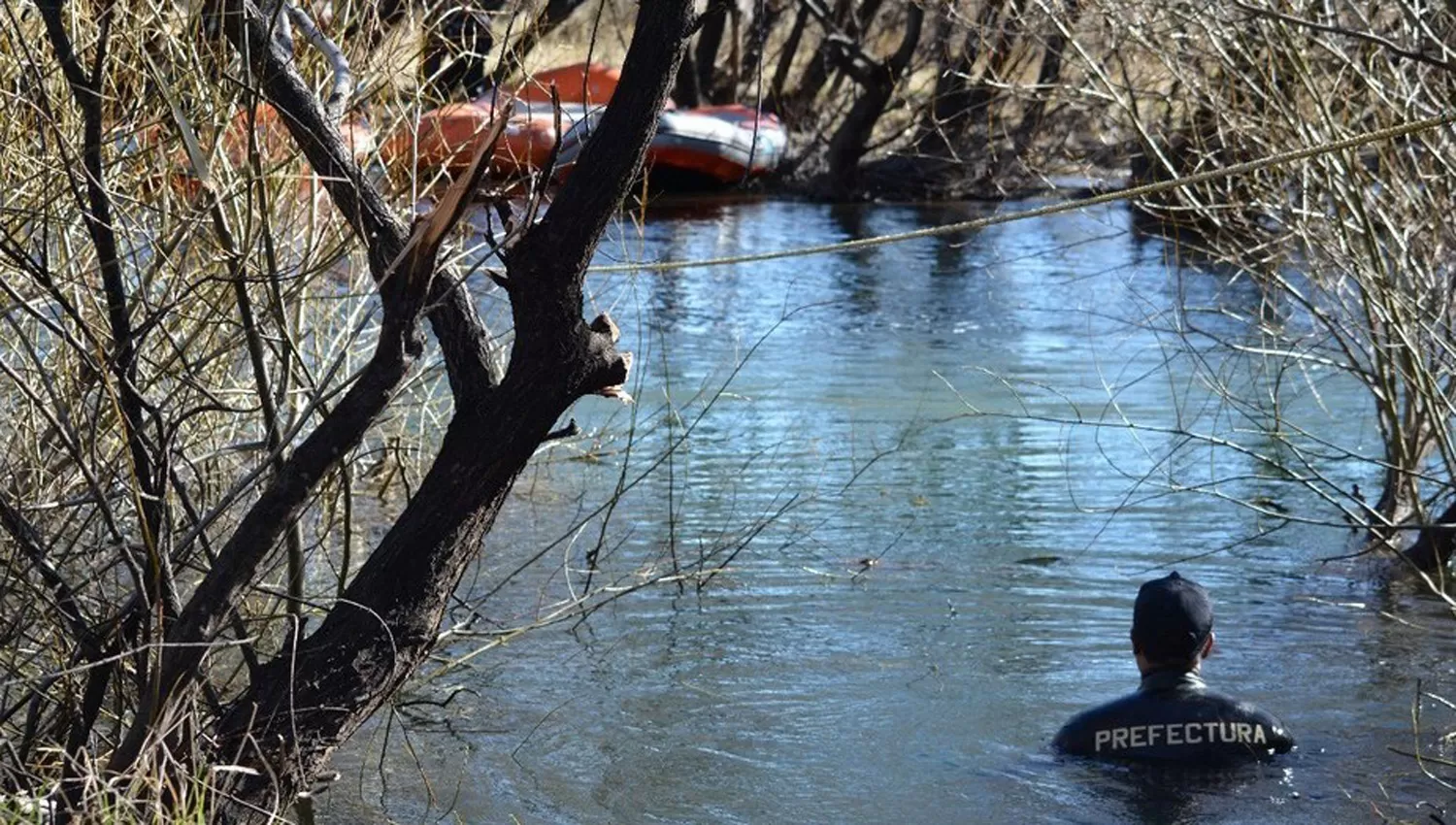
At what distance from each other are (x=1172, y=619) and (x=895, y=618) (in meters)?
2.14

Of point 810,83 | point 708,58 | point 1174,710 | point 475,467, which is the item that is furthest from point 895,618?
point 708,58

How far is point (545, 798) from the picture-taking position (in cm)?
609

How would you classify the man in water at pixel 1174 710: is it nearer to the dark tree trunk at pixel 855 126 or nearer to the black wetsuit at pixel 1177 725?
the black wetsuit at pixel 1177 725

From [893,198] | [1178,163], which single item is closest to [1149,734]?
[1178,163]

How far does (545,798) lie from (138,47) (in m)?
2.71

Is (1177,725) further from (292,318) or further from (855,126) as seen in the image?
(855,126)

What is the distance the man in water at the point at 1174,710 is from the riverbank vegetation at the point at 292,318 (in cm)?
69

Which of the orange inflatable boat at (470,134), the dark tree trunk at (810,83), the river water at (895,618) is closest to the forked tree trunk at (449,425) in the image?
the orange inflatable boat at (470,134)

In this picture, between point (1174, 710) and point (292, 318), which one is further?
point (292, 318)

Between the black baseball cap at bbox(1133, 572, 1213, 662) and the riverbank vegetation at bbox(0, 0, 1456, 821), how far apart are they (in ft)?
2.04

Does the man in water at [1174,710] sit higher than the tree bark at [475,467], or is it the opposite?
the tree bark at [475,467]

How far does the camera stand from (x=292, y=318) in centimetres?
686

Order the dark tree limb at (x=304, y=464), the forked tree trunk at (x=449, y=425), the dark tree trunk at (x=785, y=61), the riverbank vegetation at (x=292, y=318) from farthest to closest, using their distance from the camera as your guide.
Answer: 1. the dark tree trunk at (x=785, y=61)
2. the forked tree trunk at (x=449, y=425)
3. the riverbank vegetation at (x=292, y=318)
4. the dark tree limb at (x=304, y=464)

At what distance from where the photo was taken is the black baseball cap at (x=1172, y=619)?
19.5ft
